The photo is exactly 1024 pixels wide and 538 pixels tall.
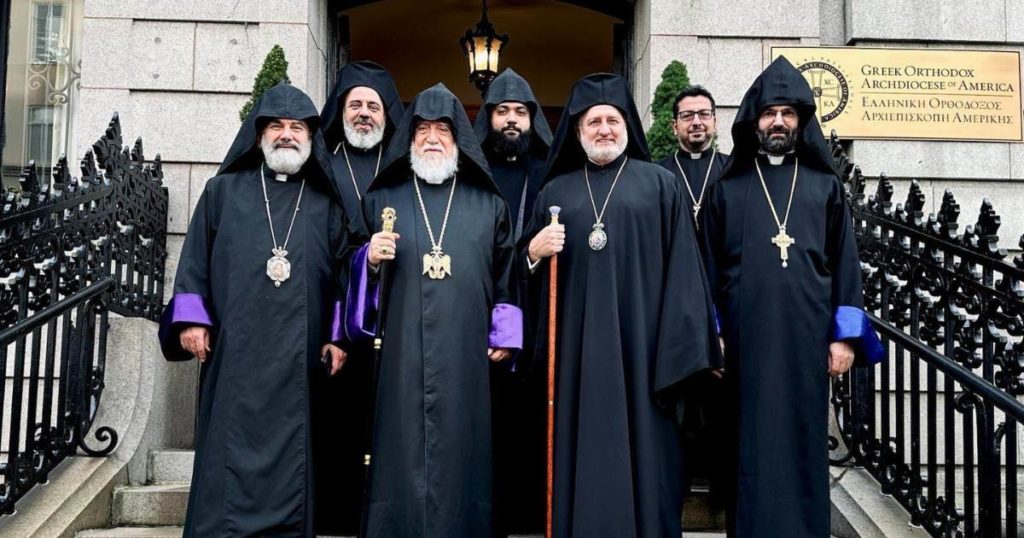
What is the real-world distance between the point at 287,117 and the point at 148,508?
217cm

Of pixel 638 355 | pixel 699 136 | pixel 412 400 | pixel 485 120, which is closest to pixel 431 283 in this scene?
pixel 412 400

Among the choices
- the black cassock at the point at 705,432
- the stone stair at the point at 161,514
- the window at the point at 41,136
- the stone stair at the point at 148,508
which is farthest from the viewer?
the window at the point at 41,136

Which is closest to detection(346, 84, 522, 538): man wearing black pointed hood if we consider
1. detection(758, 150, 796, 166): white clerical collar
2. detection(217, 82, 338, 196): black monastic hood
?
detection(217, 82, 338, 196): black monastic hood

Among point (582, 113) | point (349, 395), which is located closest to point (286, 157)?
point (349, 395)

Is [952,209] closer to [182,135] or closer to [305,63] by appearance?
[305,63]

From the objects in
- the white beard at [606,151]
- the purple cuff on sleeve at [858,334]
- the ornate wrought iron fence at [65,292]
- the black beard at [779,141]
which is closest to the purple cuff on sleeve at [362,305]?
the white beard at [606,151]

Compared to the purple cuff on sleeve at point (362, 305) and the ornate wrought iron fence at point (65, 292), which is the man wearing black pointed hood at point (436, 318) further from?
the ornate wrought iron fence at point (65, 292)

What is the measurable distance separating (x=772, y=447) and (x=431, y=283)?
1689 mm

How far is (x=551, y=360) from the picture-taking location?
469cm

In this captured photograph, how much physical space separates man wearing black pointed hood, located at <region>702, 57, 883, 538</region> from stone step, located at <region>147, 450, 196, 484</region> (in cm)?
300

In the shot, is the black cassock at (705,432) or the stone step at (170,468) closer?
the black cassock at (705,432)

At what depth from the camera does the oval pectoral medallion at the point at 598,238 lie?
4.75m

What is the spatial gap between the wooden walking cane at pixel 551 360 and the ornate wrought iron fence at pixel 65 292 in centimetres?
244

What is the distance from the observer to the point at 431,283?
477 centimetres
